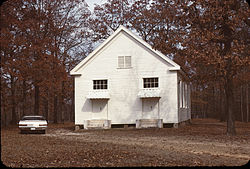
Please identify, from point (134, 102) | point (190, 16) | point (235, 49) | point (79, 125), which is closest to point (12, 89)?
point (79, 125)

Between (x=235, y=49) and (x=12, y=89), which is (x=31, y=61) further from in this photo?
(x=235, y=49)

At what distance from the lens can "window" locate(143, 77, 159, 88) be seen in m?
29.1


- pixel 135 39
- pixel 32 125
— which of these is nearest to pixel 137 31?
pixel 135 39

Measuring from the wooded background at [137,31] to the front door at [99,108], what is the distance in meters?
5.46

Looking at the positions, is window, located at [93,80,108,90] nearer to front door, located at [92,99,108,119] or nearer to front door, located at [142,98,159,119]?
front door, located at [92,99,108,119]

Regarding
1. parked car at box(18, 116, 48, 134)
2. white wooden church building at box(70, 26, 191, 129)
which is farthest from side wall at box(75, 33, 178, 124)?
parked car at box(18, 116, 48, 134)

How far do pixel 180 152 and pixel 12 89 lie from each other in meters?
27.9

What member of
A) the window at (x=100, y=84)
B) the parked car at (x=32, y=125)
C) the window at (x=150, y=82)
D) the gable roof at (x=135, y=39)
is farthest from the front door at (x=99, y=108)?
the parked car at (x=32, y=125)

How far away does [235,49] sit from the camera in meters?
18.2

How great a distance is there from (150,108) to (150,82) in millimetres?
2078

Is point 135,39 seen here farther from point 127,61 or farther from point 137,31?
point 137,31

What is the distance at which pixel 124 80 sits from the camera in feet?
96.6

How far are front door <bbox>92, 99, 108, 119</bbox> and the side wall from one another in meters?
0.29

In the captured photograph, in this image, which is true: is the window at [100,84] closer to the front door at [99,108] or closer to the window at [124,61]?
the front door at [99,108]
